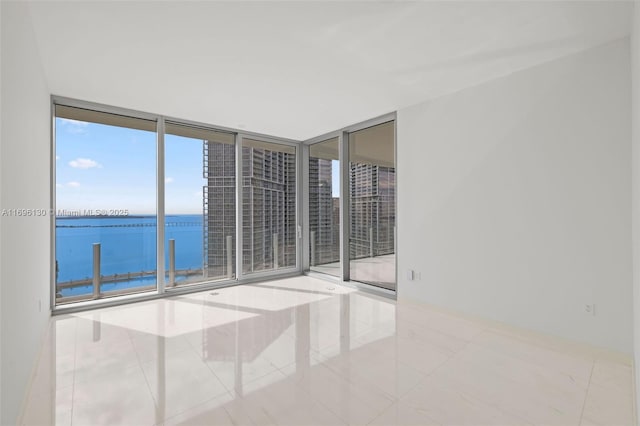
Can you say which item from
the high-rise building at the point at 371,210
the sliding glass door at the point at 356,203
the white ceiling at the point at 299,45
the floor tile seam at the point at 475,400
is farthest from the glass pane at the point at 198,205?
the floor tile seam at the point at 475,400

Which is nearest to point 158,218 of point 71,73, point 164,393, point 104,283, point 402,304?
point 104,283

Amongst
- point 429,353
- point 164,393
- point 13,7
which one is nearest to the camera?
point 13,7

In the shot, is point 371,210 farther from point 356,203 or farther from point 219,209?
point 219,209

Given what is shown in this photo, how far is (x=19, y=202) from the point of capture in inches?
76.5

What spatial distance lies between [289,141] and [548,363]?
4.95 meters

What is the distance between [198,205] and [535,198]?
4.42 metres

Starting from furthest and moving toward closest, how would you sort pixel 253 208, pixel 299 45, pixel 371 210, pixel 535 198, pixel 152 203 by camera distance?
pixel 253 208 < pixel 371 210 < pixel 152 203 < pixel 535 198 < pixel 299 45

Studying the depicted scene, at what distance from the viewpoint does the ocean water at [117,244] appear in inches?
153

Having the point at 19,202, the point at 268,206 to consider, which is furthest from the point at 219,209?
the point at 19,202

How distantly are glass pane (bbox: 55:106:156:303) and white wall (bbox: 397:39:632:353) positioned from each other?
Result: 378 cm

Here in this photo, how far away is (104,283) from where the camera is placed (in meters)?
4.16

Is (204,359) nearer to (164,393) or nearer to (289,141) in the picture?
(164,393)

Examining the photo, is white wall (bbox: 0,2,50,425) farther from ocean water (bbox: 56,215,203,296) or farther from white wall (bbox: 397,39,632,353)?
white wall (bbox: 397,39,632,353)

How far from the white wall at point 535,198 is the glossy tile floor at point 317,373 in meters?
0.32
